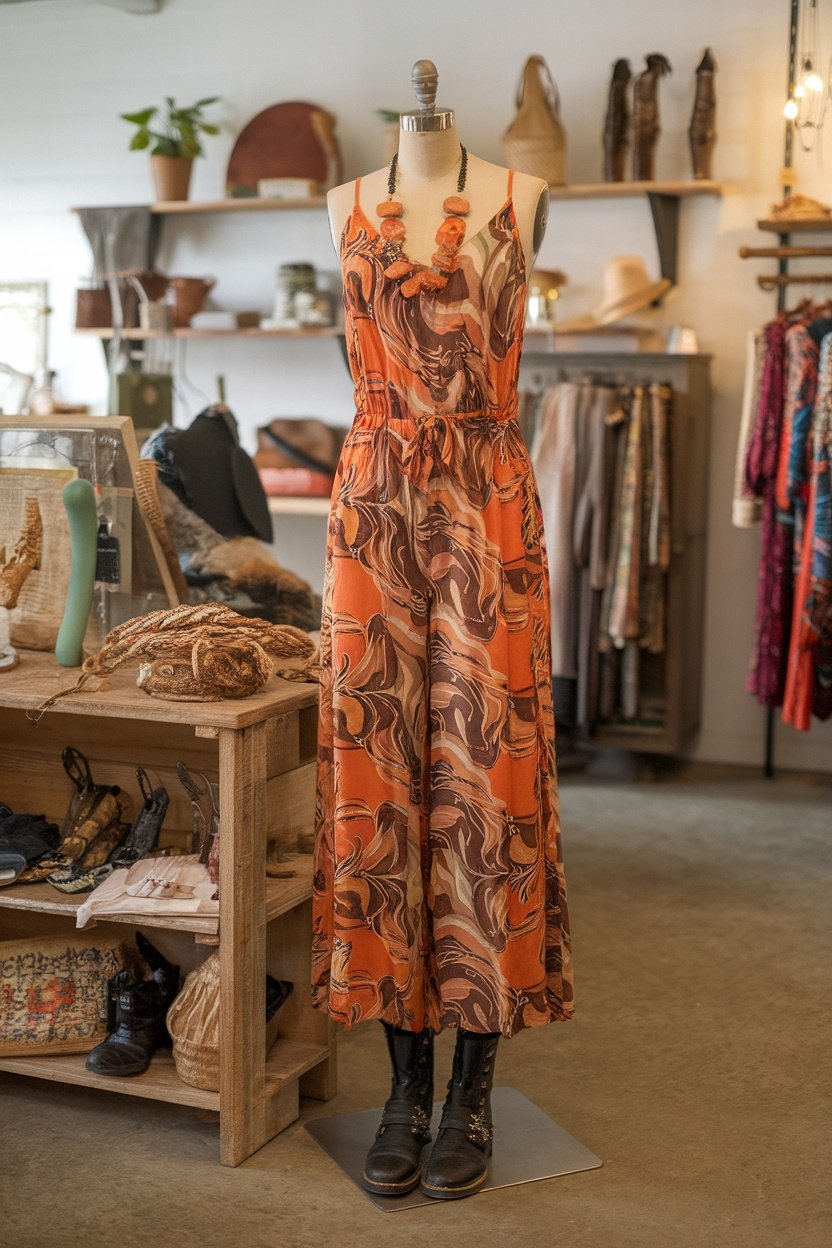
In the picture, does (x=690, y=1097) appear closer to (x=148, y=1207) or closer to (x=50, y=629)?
(x=148, y=1207)

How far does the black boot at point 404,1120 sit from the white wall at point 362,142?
3305 mm

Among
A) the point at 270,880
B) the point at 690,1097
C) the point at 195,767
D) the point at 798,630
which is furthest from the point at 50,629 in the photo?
the point at 798,630

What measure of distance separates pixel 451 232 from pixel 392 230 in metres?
0.09

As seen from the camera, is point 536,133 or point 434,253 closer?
point 434,253

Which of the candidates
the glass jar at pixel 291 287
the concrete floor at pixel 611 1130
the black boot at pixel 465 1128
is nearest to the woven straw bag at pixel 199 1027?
the concrete floor at pixel 611 1130

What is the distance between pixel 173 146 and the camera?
229 inches

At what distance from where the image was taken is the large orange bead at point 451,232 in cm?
212

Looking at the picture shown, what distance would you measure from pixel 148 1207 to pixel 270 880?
0.56 meters

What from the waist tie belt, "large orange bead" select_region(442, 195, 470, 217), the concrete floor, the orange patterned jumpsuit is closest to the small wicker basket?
the concrete floor

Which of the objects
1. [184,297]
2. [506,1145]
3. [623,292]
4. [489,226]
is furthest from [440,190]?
[184,297]

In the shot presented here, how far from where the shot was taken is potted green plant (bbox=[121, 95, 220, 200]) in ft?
18.9

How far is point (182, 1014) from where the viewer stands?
2.41m

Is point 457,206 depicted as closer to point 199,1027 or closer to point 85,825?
point 85,825

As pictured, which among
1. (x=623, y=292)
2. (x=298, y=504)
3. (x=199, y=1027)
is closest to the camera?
(x=199, y=1027)
